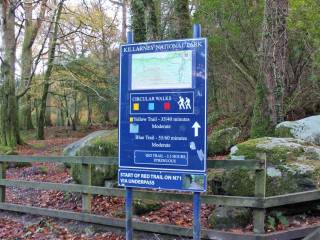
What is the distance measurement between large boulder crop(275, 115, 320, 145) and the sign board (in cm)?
522

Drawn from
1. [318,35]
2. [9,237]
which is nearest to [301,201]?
[9,237]

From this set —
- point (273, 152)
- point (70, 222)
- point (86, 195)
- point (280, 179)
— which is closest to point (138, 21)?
point (86, 195)

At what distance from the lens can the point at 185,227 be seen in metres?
6.63

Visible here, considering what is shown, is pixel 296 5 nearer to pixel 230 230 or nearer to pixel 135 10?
pixel 135 10

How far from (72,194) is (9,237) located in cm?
201

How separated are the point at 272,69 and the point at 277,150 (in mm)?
4095

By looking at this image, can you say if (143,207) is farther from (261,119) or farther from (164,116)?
(261,119)

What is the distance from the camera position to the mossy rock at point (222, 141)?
1232cm

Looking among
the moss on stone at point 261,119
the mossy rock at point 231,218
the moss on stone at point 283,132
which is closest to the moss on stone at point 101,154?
the mossy rock at point 231,218

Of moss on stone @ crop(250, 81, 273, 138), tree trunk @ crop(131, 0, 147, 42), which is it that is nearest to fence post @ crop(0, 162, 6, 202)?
tree trunk @ crop(131, 0, 147, 42)

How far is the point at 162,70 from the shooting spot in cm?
567

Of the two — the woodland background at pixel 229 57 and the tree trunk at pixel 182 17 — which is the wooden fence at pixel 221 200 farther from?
the tree trunk at pixel 182 17

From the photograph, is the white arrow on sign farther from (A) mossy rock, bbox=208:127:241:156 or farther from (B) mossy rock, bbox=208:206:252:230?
(A) mossy rock, bbox=208:127:241:156

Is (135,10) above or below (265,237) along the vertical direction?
above
